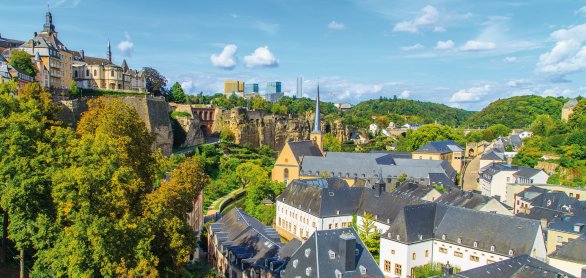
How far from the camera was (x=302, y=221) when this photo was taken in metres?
37.4

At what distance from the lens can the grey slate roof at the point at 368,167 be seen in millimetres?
50719

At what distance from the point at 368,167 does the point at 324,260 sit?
2978 centimetres

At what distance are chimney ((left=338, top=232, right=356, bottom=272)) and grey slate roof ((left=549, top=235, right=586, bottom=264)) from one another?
11734mm

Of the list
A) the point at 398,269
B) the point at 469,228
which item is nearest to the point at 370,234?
the point at 398,269

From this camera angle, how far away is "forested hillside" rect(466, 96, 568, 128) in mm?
110312

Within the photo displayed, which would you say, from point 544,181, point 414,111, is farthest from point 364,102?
point 544,181

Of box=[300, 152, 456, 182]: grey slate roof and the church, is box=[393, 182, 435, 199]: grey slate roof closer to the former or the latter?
the church

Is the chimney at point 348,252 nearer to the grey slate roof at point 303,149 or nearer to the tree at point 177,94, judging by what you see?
the grey slate roof at point 303,149

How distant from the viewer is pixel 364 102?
18488cm

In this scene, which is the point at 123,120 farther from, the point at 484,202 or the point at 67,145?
the point at 484,202

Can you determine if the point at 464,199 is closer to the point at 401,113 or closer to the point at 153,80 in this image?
the point at 153,80

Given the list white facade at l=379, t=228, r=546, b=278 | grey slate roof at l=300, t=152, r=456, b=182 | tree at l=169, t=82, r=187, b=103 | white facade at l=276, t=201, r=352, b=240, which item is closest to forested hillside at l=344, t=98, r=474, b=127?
tree at l=169, t=82, r=187, b=103

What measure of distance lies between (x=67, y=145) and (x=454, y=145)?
2186 inches

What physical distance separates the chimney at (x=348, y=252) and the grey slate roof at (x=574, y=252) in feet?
38.5
